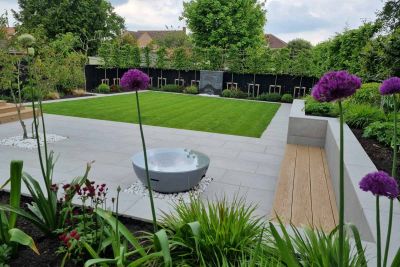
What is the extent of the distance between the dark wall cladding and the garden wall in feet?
31.3

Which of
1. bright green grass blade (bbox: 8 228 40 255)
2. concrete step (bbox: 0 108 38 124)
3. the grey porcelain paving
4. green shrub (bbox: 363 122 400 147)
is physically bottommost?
the grey porcelain paving

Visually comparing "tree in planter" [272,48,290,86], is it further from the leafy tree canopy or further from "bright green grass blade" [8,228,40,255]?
"bright green grass blade" [8,228,40,255]

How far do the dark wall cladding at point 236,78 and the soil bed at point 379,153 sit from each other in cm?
1067

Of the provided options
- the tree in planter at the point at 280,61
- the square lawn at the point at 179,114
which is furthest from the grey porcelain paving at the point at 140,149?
the tree in planter at the point at 280,61

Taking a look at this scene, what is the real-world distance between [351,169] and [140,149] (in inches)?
147

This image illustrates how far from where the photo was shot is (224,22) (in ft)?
80.9

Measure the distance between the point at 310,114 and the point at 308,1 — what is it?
232 inches

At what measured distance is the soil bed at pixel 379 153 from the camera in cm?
347

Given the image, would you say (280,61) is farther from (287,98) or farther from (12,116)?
(12,116)

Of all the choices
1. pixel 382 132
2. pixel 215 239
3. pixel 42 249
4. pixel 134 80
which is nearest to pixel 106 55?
pixel 382 132

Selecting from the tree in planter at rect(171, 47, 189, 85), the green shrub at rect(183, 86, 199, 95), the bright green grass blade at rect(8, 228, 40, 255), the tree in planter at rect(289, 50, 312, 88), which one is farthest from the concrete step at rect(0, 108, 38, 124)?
the tree in planter at rect(289, 50, 312, 88)

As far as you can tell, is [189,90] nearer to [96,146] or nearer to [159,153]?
[96,146]

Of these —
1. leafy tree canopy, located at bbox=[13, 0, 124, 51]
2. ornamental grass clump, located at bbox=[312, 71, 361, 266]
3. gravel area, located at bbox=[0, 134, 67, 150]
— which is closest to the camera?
ornamental grass clump, located at bbox=[312, 71, 361, 266]

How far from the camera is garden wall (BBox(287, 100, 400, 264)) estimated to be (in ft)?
7.07
